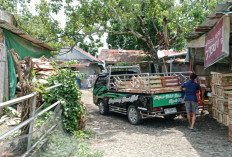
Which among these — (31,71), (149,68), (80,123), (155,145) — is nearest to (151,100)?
(155,145)

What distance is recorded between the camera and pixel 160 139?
5938 millimetres

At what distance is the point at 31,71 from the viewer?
4016 mm

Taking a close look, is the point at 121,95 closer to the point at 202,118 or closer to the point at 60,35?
the point at 202,118

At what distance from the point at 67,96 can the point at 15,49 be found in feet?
14.0

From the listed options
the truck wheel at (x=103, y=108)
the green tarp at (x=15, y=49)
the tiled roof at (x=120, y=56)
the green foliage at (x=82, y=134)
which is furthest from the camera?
the tiled roof at (x=120, y=56)

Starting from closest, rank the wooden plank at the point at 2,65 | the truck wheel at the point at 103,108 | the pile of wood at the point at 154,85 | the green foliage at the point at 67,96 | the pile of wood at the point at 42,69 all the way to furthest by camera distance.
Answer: the green foliage at the point at 67,96
the pile of wood at the point at 154,85
the wooden plank at the point at 2,65
the pile of wood at the point at 42,69
the truck wheel at the point at 103,108

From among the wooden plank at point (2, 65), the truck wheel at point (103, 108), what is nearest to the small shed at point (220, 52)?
the truck wheel at point (103, 108)

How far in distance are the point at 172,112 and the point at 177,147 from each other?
6.50 ft

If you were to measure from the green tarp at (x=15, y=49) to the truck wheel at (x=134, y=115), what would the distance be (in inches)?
167

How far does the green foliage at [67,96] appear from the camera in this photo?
5.69 metres

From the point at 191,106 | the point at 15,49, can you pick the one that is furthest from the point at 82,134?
the point at 15,49

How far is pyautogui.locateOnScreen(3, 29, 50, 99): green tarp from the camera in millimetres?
7838

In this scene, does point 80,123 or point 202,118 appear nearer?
point 80,123

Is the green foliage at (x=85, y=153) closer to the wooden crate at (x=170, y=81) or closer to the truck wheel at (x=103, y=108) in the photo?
the wooden crate at (x=170, y=81)
